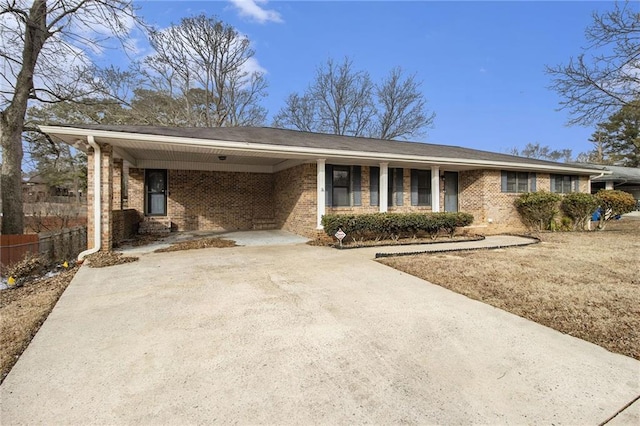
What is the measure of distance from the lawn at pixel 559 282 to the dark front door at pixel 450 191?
4.20m

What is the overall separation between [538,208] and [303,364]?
12.8 metres

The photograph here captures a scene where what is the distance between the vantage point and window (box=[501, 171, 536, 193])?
39.6ft

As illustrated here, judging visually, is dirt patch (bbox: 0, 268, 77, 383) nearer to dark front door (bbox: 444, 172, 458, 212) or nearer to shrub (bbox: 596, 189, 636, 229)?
dark front door (bbox: 444, 172, 458, 212)

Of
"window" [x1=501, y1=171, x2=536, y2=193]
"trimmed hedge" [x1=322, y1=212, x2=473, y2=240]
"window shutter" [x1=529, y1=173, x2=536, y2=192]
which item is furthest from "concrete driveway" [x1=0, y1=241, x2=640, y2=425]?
"window shutter" [x1=529, y1=173, x2=536, y2=192]

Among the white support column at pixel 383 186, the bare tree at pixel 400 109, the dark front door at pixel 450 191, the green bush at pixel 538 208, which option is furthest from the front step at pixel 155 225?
the bare tree at pixel 400 109

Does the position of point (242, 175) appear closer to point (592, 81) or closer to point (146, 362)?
point (146, 362)

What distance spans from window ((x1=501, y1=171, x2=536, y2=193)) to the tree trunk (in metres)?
15.8

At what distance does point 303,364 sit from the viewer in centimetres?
245

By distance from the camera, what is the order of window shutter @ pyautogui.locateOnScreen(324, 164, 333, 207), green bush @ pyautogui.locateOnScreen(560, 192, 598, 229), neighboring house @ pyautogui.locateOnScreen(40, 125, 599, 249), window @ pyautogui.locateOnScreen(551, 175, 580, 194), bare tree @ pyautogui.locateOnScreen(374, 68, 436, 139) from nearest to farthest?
neighboring house @ pyautogui.locateOnScreen(40, 125, 599, 249) → window shutter @ pyautogui.locateOnScreen(324, 164, 333, 207) → green bush @ pyautogui.locateOnScreen(560, 192, 598, 229) → window @ pyautogui.locateOnScreen(551, 175, 580, 194) → bare tree @ pyautogui.locateOnScreen(374, 68, 436, 139)

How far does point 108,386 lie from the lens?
215cm

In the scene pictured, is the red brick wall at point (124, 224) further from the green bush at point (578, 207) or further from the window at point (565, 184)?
the window at point (565, 184)

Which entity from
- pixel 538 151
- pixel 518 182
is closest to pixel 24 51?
pixel 518 182

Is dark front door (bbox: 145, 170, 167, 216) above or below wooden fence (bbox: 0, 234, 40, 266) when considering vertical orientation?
above

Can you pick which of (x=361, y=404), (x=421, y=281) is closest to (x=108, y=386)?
(x=361, y=404)
